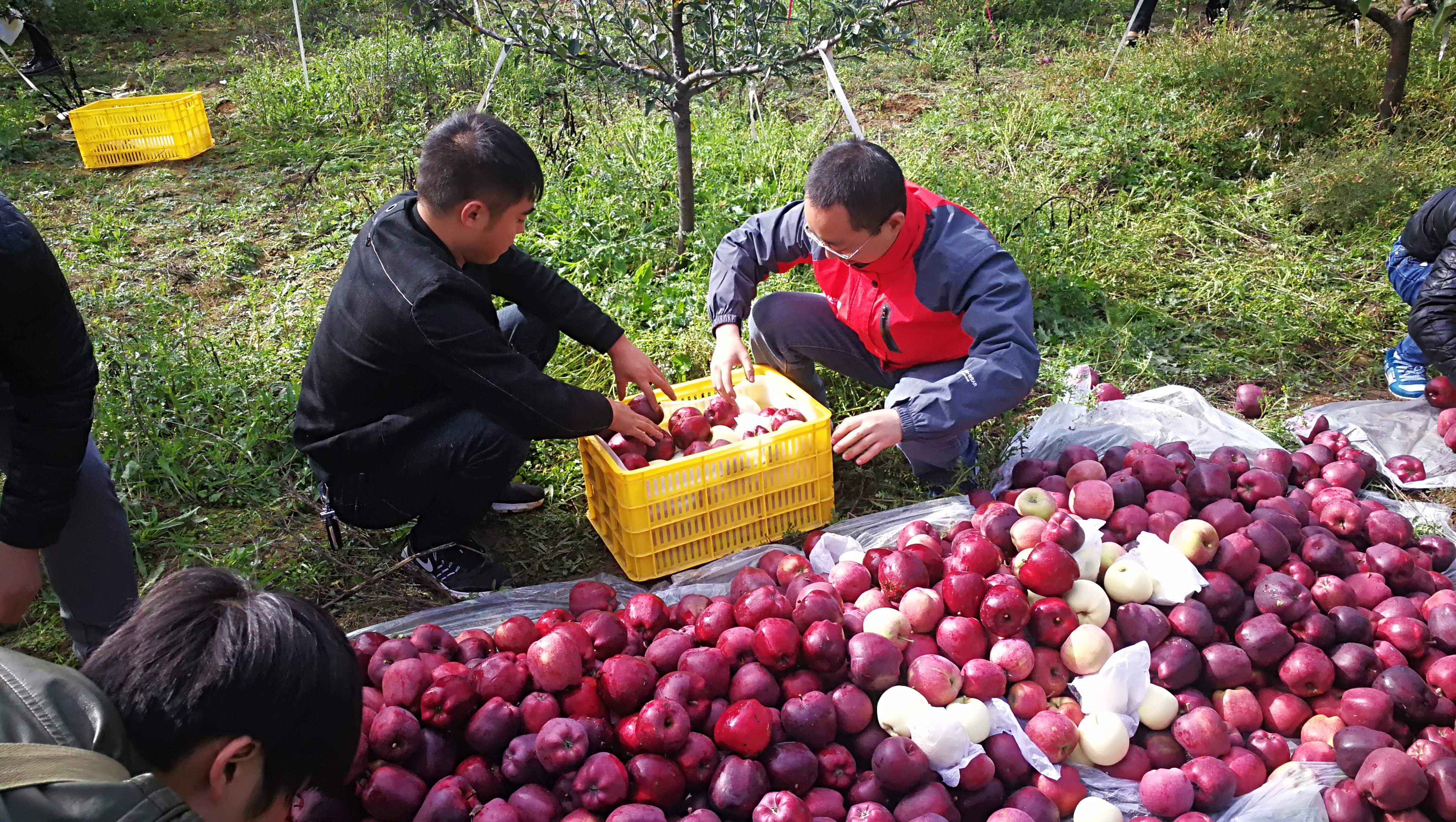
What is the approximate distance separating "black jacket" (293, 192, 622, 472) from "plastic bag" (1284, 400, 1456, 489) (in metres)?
2.89

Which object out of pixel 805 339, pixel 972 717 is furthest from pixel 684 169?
pixel 972 717

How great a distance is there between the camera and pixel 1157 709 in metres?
2.29

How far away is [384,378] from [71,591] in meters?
0.98

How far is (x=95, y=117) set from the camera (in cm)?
641

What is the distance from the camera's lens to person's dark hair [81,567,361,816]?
1.30 m

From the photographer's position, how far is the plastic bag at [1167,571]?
250 centimetres

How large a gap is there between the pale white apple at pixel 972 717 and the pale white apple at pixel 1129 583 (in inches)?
22.6

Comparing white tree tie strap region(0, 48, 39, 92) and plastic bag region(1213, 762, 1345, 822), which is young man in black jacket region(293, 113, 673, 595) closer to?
plastic bag region(1213, 762, 1345, 822)

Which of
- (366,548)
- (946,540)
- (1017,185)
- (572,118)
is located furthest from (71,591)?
(1017,185)

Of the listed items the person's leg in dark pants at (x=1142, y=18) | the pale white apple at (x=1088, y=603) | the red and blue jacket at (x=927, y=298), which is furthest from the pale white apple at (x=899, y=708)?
the person's leg in dark pants at (x=1142, y=18)

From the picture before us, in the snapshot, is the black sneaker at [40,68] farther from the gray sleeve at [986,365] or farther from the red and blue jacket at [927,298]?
the gray sleeve at [986,365]

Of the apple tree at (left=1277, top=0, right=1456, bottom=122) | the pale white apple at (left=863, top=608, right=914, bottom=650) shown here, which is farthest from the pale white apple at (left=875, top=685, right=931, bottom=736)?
the apple tree at (left=1277, top=0, right=1456, bottom=122)

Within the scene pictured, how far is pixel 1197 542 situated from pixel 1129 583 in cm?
27

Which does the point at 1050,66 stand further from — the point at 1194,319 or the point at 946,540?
the point at 946,540
